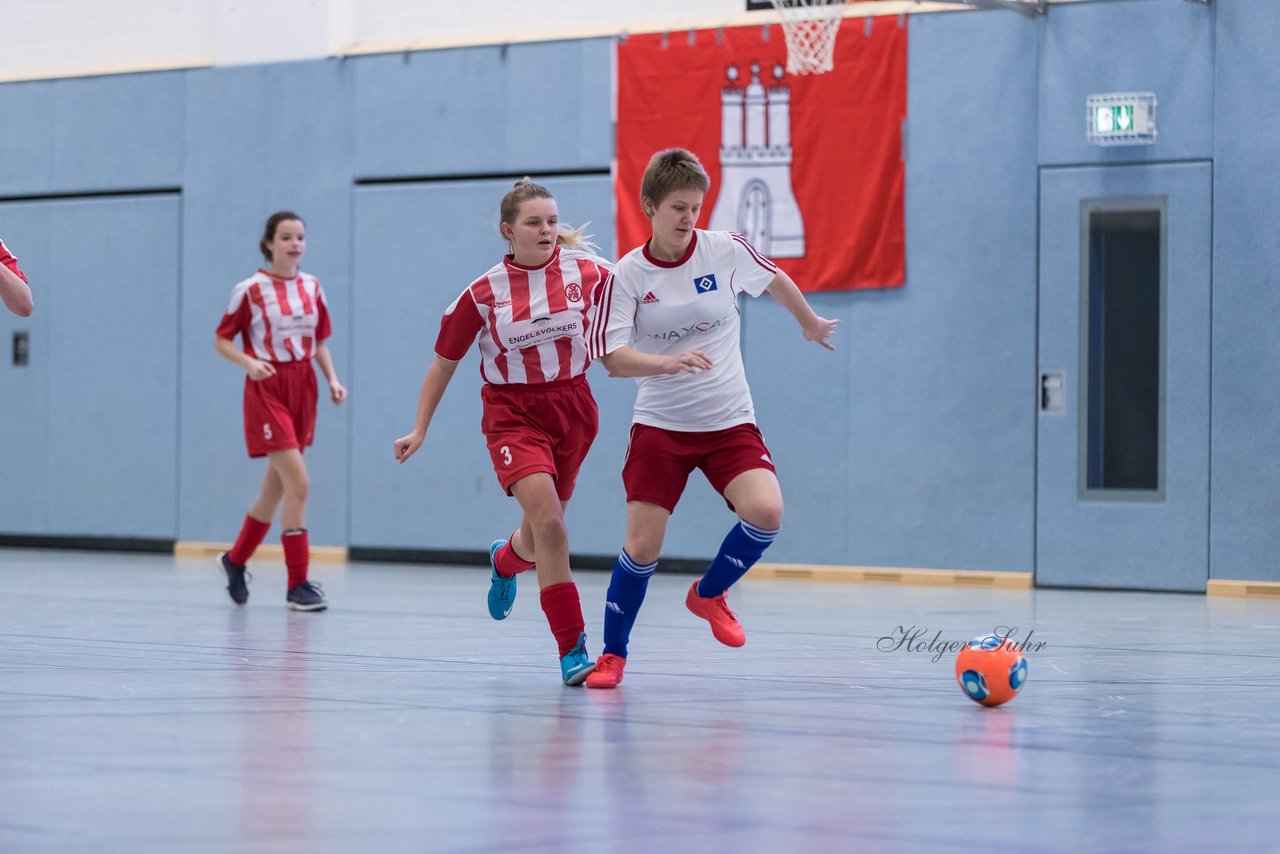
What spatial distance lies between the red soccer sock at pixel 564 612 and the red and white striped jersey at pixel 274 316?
359cm

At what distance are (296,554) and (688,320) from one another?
11.6 ft

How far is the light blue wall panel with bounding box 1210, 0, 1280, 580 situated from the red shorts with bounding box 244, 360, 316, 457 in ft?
17.4

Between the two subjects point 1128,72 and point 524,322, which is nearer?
point 524,322

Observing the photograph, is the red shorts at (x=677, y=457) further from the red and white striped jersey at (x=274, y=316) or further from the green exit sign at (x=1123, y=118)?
the green exit sign at (x=1123, y=118)

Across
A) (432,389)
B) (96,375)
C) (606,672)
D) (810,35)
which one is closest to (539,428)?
(432,389)

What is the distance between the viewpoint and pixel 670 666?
20.1 feet

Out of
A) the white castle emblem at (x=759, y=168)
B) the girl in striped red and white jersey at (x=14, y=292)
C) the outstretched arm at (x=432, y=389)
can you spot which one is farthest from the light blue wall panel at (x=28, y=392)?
the outstretched arm at (x=432, y=389)

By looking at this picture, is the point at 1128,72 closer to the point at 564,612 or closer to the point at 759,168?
the point at 759,168

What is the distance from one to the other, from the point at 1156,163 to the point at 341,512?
6.26 meters

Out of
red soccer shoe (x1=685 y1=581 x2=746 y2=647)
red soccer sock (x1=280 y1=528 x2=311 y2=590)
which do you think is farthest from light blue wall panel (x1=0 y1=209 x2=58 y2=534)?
red soccer shoe (x1=685 y1=581 x2=746 y2=647)

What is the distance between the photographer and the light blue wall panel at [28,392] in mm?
13836

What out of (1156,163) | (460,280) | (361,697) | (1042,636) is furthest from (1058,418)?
(361,697)

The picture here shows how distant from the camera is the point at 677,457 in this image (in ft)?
18.5

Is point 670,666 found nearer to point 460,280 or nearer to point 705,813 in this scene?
point 705,813
